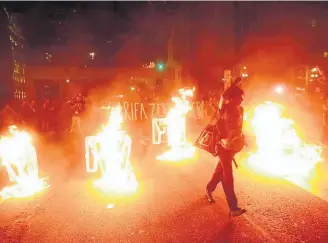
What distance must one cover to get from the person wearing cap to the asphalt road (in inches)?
13.3

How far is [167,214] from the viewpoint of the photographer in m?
5.20

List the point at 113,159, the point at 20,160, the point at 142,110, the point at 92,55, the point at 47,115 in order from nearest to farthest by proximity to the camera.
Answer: the point at 113,159 → the point at 20,160 → the point at 47,115 → the point at 142,110 → the point at 92,55

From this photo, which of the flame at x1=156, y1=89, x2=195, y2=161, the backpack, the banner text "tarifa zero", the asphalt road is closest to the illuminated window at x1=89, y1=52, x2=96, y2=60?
the banner text "tarifa zero"

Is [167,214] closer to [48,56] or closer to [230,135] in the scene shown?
[230,135]

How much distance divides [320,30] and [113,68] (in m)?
21.0

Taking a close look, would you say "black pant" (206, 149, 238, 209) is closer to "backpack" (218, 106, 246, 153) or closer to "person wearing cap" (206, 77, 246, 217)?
"person wearing cap" (206, 77, 246, 217)

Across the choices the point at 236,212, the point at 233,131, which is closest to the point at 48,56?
the point at 233,131

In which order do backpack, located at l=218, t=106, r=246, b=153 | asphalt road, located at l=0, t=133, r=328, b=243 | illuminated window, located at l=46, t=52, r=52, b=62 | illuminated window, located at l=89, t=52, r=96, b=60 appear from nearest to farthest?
asphalt road, located at l=0, t=133, r=328, b=243 → backpack, located at l=218, t=106, r=246, b=153 → illuminated window, located at l=46, t=52, r=52, b=62 → illuminated window, located at l=89, t=52, r=96, b=60

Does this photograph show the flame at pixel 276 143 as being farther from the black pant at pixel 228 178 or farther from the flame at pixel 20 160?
the flame at pixel 20 160

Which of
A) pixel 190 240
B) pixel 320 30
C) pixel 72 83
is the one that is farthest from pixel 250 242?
pixel 72 83

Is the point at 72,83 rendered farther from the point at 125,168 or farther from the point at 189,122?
the point at 125,168

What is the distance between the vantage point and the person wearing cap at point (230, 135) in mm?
4953

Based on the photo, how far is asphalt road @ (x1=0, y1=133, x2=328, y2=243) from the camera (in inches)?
176

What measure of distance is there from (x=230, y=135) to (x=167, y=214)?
155 centimetres
